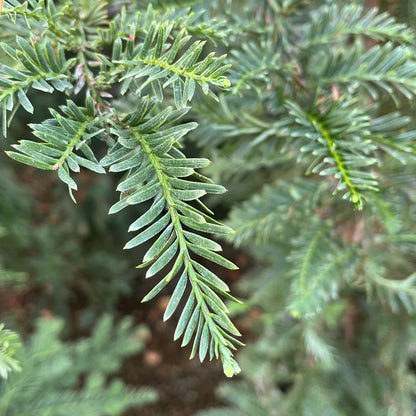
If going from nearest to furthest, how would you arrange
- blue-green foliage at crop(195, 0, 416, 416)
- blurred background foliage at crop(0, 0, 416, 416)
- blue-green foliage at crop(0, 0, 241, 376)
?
blue-green foliage at crop(0, 0, 241, 376)
blue-green foliage at crop(195, 0, 416, 416)
blurred background foliage at crop(0, 0, 416, 416)

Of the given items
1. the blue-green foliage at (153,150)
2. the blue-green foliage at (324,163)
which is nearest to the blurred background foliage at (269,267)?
the blue-green foliage at (324,163)

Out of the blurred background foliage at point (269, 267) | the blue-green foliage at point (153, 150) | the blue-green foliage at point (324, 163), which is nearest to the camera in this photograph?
the blue-green foliage at point (153, 150)

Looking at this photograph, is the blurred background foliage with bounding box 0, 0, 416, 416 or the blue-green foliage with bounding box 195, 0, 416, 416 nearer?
the blue-green foliage with bounding box 195, 0, 416, 416

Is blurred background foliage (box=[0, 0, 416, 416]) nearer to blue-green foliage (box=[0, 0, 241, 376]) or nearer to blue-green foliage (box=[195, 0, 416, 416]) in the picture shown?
blue-green foliage (box=[195, 0, 416, 416])

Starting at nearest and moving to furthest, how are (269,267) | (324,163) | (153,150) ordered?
(153,150) < (324,163) < (269,267)

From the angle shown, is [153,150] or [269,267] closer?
[153,150]

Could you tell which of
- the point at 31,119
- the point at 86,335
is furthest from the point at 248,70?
the point at 86,335

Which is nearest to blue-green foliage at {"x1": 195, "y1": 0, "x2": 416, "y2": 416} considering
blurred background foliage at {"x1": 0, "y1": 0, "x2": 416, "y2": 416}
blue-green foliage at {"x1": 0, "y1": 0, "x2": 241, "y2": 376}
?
blurred background foliage at {"x1": 0, "y1": 0, "x2": 416, "y2": 416}

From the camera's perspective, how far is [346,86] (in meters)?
0.58

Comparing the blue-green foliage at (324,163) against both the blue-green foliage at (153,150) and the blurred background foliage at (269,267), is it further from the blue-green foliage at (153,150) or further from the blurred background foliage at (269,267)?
the blue-green foliage at (153,150)

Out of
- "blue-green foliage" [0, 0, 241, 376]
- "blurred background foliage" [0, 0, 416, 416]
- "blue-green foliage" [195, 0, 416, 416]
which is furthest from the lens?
"blurred background foliage" [0, 0, 416, 416]

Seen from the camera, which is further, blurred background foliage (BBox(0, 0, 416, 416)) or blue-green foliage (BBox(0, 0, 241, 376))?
blurred background foliage (BBox(0, 0, 416, 416))

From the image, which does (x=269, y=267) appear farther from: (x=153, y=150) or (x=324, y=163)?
(x=153, y=150)

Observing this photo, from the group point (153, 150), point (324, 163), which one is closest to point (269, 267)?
point (324, 163)
